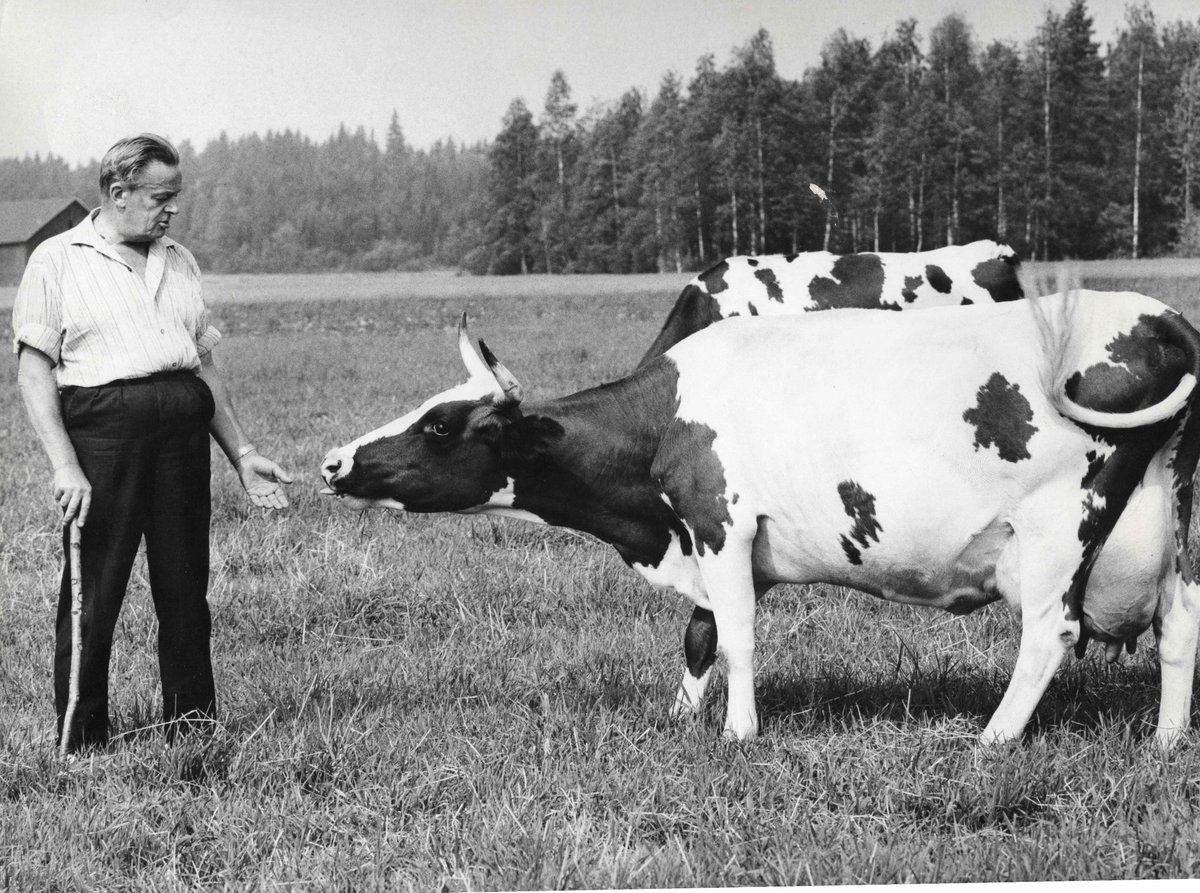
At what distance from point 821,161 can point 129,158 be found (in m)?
5.99

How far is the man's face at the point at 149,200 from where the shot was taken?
3.93 meters

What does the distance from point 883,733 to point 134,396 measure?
8.99 feet

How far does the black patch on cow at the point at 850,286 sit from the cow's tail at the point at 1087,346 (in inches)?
216

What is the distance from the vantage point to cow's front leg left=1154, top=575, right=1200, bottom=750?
4.18 metres

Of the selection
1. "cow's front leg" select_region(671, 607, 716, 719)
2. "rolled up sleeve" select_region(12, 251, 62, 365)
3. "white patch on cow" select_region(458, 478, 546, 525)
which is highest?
"rolled up sleeve" select_region(12, 251, 62, 365)

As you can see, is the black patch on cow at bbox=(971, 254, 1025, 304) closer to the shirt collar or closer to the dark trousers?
the dark trousers

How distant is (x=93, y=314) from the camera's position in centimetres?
390

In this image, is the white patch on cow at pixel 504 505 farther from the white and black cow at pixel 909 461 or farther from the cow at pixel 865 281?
the cow at pixel 865 281

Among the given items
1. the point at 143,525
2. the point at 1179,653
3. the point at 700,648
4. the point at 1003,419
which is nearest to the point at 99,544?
the point at 143,525

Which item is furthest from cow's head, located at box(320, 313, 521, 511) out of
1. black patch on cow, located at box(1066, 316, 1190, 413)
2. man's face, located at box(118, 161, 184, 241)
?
black patch on cow, located at box(1066, 316, 1190, 413)

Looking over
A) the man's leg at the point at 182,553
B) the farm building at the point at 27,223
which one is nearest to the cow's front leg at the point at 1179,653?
the man's leg at the point at 182,553

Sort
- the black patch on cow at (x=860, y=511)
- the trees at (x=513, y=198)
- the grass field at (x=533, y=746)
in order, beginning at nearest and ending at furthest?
the grass field at (x=533, y=746)
the black patch on cow at (x=860, y=511)
the trees at (x=513, y=198)

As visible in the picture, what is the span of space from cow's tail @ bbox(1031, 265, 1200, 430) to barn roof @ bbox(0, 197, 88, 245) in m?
6.19

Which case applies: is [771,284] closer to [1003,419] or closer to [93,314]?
[1003,419]
